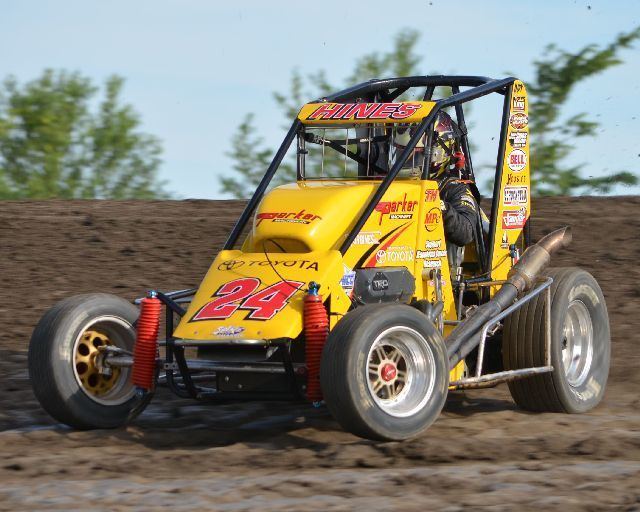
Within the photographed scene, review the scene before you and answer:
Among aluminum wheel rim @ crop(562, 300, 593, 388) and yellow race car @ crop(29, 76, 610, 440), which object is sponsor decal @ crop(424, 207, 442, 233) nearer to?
yellow race car @ crop(29, 76, 610, 440)

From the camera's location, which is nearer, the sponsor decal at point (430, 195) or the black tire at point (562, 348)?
the sponsor decal at point (430, 195)

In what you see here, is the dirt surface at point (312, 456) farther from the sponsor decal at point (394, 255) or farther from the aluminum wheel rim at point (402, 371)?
the sponsor decal at point (394, 255)

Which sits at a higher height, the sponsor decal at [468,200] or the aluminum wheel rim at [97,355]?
the sponsor decal at [468,200]

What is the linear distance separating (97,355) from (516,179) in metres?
3.07

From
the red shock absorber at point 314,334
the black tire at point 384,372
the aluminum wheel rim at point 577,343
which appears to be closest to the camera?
the black tire at point 384,372

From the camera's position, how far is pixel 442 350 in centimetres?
688

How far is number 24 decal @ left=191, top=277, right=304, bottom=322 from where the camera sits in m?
6.98

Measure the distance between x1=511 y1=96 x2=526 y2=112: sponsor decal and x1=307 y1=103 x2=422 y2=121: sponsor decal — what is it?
867mm

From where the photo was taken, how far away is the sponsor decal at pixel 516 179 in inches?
334

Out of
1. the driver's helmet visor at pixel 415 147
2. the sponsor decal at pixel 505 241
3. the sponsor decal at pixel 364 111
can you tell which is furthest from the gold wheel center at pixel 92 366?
the sponsor decal at pixel 505 241

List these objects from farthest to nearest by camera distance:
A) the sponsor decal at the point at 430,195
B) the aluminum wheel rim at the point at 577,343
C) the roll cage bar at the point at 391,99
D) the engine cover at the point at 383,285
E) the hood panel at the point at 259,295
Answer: the aluminum wheel rim at the point at 577,343
the sponsor decal at the point at 430,195
the roll cage bar at the point at 391,99
the engine cover at the point at 383,285
the hood panel at the point at 259,295

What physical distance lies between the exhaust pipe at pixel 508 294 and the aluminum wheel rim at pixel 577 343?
1.44 feet

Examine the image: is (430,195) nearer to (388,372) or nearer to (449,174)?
(449,174)

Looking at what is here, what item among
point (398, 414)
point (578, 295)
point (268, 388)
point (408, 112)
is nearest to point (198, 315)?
point (268, 388)
